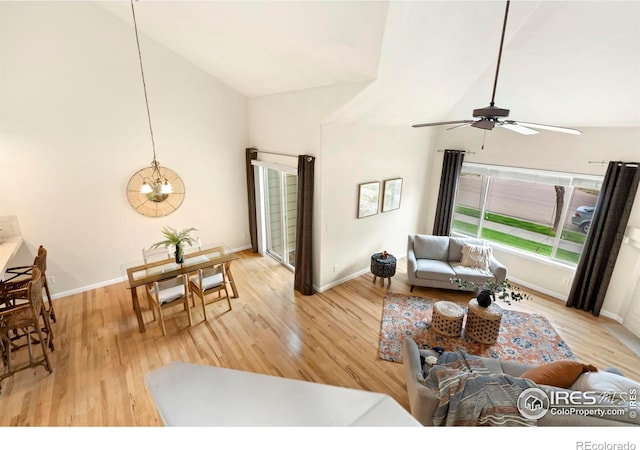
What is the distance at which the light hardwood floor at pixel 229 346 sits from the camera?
286 cm

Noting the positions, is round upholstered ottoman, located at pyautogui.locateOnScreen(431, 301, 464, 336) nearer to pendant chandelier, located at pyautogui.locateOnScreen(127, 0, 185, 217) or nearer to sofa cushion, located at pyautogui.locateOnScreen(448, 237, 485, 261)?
sofa cushion, located at pyautogui.locateOnScreen(448, 237, 485, 261)

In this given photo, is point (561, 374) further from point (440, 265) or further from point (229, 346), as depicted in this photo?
point (229, 346)

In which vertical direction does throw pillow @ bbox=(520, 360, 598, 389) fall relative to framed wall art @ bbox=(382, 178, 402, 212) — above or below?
below

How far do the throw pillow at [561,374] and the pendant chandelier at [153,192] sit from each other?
196 inches

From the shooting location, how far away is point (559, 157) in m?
4.42

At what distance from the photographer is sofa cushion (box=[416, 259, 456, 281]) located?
4676 mm

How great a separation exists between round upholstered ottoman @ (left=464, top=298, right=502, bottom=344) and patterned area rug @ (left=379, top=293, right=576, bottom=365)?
11 centimetres

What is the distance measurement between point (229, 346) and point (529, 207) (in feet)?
23.5

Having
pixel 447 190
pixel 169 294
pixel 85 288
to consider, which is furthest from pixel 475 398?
pixel 85 288

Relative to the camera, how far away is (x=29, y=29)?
370 centimetres

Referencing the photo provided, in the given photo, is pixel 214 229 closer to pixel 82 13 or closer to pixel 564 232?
pixel 82 13

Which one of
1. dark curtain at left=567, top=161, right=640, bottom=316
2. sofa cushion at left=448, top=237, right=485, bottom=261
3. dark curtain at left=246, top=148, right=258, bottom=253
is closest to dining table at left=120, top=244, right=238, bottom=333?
dark curtain at left=246, top=148, right=258, bottom=253

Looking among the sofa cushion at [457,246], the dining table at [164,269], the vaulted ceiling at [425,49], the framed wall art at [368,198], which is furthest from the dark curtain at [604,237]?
the dining table at [164,269]
